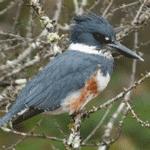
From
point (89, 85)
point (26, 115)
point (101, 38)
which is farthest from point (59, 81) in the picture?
point (101, 38)

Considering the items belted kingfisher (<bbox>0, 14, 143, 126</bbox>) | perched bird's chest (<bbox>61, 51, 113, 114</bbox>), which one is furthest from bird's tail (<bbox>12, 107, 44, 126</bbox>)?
perched bird's chest (<bbox>61, 51, 113, 114</bbox>)

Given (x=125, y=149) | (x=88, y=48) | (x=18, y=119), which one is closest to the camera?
(x=18, y=119)

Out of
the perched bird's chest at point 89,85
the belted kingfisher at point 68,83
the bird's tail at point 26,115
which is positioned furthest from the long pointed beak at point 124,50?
the bird's tail at point 26,115

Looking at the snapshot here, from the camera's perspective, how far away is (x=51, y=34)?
9.03ft

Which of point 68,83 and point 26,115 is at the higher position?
point 68,83

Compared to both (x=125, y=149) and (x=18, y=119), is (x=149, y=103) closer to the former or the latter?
(x=125, y=149)

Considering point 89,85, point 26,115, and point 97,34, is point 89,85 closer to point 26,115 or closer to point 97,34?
point 97,34

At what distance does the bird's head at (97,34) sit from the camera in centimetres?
267

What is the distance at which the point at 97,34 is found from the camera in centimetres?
270

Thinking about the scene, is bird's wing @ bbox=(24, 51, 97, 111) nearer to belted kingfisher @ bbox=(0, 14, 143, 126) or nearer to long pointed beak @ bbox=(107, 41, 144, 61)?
belted kingfisher @ bbox=(0, 14, 143, 126)

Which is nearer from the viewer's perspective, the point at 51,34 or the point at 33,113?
the point at 33,113

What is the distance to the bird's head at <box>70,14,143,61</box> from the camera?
2.67m

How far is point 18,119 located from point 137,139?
234cm

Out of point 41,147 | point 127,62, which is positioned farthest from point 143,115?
point 41,147
